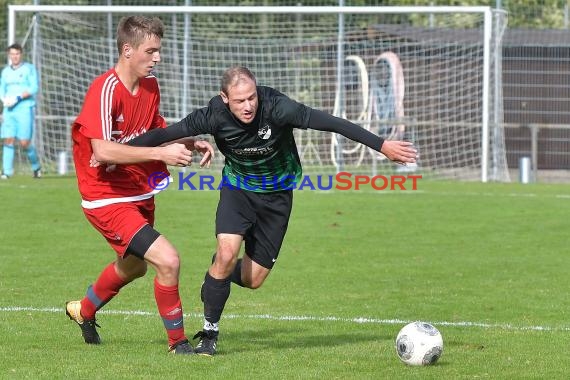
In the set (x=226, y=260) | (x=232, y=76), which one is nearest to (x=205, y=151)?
(x=232, y=76)

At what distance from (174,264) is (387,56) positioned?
17.4m

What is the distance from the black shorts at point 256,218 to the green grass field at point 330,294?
2.07ft

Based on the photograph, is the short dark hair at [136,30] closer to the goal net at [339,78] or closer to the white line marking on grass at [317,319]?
the white line marking on grass at [317,319]

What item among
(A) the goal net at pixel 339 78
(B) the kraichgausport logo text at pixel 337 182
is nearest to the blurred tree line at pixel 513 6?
(A) the goal net at pixel 339 78

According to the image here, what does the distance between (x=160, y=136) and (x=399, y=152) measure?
1501 millimetres

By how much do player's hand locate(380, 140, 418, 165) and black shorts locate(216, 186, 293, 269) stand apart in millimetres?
975

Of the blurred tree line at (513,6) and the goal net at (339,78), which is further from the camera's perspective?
the blurred tree line at (513,6)

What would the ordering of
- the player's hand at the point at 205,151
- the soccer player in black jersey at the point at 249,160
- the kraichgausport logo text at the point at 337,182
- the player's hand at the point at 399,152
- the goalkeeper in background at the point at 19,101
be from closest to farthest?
the player's hand at the point at 399,152
the soccer player in black jersey at the point at 249,160
the player's hand at the point at 205,151
the goalkeeper in background at the point at 19,101
the kraichgausport logo text at the point at 337,182

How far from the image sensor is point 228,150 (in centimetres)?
794

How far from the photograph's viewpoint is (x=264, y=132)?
7793 millimetres

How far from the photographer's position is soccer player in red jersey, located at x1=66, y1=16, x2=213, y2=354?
24.5ft

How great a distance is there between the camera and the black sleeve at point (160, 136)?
761 centimetres

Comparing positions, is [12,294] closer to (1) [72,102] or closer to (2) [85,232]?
(2) [85,232]

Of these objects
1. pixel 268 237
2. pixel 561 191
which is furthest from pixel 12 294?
pixel 561 191
